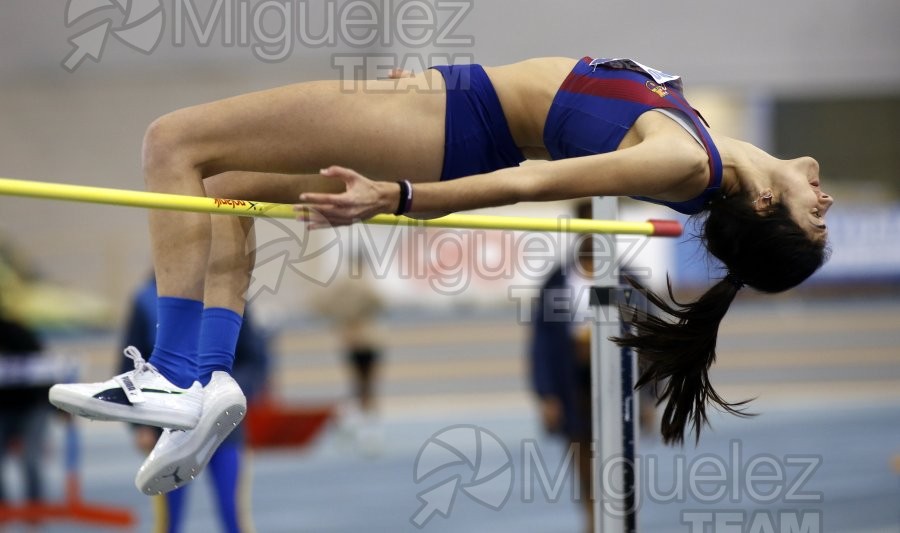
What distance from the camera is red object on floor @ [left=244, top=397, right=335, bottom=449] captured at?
9.27 metres

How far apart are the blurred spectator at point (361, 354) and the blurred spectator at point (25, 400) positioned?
3.19 m

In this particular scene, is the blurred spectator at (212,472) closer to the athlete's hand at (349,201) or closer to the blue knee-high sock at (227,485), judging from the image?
the blue knee-high sock at (227,485)

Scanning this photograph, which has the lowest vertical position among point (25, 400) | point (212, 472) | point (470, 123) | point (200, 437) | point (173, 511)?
point (173, 511)

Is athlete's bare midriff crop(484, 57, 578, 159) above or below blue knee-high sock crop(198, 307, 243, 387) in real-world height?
above

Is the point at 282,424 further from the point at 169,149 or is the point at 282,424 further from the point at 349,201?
the point at 349,201

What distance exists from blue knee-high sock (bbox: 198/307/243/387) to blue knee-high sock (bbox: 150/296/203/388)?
0.03 metres

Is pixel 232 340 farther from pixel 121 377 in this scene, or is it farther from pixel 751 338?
pixel 751 338

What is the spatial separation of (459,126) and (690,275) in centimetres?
1266

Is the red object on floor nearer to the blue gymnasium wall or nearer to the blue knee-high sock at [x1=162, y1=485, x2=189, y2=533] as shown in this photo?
the blue knee-high sock at [x1=162, y1=485, x2=189, y2=533]

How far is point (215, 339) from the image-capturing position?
2.93 metres

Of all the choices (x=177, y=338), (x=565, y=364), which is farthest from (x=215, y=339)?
(x=565, y=364)

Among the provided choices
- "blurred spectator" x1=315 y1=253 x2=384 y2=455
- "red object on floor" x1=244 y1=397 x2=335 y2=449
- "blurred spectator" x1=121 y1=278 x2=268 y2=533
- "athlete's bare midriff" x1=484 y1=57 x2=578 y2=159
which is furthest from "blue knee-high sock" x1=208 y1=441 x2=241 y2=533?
"blurred spectator" x1=315 y1=253 x2=384 y2=455

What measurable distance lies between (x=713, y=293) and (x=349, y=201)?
1.29 m

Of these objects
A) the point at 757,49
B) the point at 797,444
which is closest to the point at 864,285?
the point at 757,49
